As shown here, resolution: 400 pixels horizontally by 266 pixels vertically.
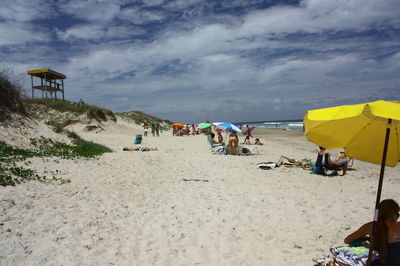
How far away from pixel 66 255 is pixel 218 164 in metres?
7.99

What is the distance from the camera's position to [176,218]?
5.38m

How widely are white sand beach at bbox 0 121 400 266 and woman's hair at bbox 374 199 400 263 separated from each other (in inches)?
42.4

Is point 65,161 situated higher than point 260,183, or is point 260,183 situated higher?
point 65,161

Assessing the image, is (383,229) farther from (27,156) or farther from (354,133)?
(27,156)

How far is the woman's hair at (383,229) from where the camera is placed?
3.02 meters

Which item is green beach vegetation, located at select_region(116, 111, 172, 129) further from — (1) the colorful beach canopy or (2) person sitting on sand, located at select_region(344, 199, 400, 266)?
(2) person sitting on sand, located at select_region(344, 199, 400, 266)

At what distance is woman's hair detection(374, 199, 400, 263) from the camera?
3021 millimetres

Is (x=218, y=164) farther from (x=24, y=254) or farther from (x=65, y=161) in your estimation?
(x=24, y=254)

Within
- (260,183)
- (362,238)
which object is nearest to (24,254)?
(362,238)

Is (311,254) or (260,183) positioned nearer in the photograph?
(311,254)

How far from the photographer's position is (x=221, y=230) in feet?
16.0

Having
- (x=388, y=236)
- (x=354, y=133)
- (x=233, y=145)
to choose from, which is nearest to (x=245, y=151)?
(x=233, y=145)

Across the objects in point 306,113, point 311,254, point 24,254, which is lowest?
point 311,254

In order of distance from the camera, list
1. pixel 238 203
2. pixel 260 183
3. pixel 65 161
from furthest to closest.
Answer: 1. pixel 65 161
2. pixel 260 183
3. pixel 238 203
